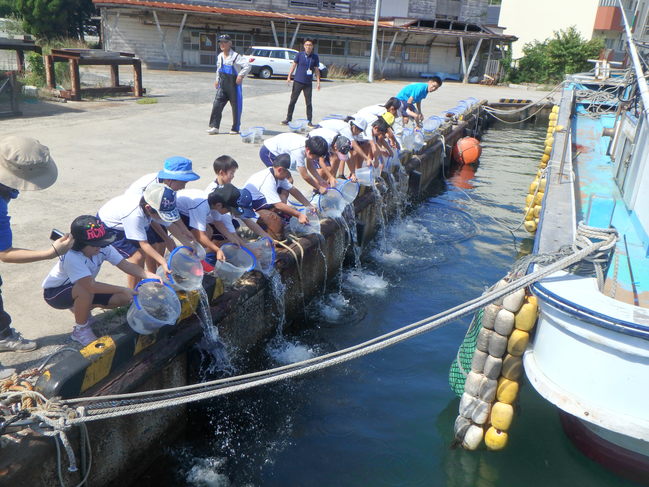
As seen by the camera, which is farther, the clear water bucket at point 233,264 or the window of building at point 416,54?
the window of building at point 416,54

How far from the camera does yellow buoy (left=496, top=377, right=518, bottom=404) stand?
15.8 feet

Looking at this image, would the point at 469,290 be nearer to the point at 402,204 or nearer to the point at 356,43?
the point at 402,204

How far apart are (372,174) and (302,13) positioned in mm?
28183

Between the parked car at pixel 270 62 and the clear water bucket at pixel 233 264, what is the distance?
2309 centimetres

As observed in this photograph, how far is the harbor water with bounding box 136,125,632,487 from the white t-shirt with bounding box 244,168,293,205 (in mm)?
1709

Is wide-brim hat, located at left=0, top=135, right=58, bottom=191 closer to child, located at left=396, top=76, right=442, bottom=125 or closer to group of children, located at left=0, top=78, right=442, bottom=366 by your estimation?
group of children, located at left=0, top=78, right=442, bottom=366

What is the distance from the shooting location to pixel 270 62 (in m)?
27.8

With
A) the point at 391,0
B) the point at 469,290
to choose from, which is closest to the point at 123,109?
the point at 469,290

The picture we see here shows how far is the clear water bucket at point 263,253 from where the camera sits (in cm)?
605

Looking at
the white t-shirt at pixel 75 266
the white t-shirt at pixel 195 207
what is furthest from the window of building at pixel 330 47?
the white t-shirt at pixel 75 266

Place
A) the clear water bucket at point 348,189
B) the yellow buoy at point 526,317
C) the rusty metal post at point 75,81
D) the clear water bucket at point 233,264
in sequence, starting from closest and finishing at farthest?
the yellow buoy at point 526,317
the clear water bucket at point 233,264
the clear water bucket at point 348,189
the rusty metal post at point 75,81

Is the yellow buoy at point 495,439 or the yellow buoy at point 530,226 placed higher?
the yellow buoy at point 530,226

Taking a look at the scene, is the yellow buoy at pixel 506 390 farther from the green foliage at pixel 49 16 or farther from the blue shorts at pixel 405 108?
the green foliage at pixel 49 16

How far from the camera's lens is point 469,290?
28.6ft
